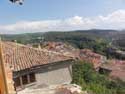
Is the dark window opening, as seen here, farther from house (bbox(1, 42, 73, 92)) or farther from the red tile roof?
the red tile roof

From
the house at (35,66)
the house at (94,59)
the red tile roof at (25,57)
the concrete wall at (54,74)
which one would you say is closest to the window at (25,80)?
the house at (35,66)

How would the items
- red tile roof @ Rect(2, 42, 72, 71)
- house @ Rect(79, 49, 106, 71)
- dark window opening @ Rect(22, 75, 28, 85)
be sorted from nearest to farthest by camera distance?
dark window opening @ Rect(22, 75, 28, 85), red tile roof @ Rect(2, 42, 72, 71), house @ Rect(79, 49, 106, 71)

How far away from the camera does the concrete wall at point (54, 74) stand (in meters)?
20.0

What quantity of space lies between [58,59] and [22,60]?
2.75 metres

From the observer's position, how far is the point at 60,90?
13555mm

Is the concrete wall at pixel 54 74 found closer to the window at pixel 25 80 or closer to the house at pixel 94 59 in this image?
the window at pixel 25 80

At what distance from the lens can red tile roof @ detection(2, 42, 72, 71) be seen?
18844 millimetres

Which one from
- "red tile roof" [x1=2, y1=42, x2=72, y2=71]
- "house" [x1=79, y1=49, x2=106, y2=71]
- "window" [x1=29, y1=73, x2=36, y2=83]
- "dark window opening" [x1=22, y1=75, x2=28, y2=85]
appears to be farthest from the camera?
"house" [x1=79, y1=49, x2=106, y2=71]

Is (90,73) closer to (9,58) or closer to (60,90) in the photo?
(9,58)

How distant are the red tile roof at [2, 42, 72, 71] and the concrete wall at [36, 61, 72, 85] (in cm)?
50

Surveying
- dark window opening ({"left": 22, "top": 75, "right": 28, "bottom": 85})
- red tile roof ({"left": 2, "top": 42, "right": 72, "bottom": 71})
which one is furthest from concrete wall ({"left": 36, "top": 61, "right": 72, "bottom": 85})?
dark window opening ({"left": 22, "top": 75, "right": 28, "bottom": 85})

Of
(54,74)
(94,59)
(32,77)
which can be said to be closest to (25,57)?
(32,77)

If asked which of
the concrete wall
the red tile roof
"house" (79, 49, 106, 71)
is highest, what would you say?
the red tile roof

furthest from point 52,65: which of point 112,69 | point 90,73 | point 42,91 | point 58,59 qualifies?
point 112,69
